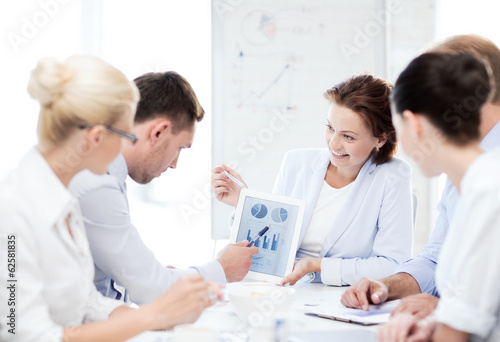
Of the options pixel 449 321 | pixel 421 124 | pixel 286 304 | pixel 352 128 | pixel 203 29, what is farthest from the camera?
pixel 203 29

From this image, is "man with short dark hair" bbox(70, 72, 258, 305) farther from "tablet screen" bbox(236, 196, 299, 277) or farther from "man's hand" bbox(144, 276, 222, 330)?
"man's hand" bbox(144, 276, 222, 330)

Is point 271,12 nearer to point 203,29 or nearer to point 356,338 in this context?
point 203,29

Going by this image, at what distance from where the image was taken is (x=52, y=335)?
1.01 m

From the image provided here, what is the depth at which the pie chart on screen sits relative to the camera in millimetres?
1788

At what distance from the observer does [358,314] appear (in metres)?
1.39

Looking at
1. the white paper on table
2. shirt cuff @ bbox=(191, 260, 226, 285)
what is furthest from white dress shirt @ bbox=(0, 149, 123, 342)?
the white paper on table

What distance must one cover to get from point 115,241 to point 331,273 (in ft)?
2.69

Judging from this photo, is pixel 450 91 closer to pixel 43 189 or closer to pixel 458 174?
pixel 458 174

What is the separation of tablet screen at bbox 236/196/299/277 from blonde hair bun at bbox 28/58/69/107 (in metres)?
0.85

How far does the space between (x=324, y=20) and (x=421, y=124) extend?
2.51 metres

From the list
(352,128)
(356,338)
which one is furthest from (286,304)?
(352,128)

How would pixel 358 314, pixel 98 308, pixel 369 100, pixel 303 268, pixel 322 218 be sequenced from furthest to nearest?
pixel 322 218, pixel 369 100, pixel 303 268, pixel 358 314, pixel 98 308

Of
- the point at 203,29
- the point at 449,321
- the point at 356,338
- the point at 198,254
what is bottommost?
the point at 198,254

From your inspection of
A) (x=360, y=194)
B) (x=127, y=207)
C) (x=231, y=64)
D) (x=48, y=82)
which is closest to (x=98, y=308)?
(x=127, y=207)
